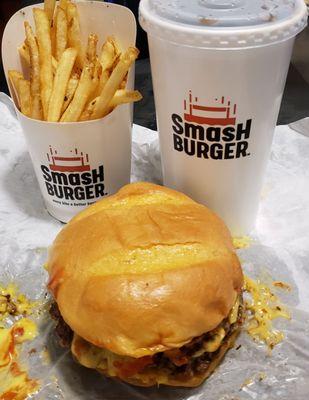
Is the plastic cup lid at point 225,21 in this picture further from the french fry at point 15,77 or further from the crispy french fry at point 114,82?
the french fry at point 15,77

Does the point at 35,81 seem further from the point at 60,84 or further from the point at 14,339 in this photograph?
the point at 14,339

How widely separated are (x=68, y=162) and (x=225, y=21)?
0.79m

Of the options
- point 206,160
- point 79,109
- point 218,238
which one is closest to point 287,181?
point 206,160

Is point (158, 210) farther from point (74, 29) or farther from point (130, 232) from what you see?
point (74, 29)

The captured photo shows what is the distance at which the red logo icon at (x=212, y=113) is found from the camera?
166cm

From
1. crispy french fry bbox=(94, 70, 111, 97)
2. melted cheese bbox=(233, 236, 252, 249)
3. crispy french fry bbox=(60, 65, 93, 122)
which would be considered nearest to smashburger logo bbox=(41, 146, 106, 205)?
crispy french fry bbox=(60, 65, 93, 122)

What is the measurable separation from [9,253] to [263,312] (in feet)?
3.24

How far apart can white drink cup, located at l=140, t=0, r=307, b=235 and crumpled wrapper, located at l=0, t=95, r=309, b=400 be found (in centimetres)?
30

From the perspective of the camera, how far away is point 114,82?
1754mm

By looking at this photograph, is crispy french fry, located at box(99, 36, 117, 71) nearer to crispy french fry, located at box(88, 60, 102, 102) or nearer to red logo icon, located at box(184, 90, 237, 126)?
crispy french fry, located at box(88, 60, 102, 102)

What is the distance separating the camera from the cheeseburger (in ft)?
4.50

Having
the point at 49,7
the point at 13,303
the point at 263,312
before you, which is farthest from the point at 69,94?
the point at 263,312

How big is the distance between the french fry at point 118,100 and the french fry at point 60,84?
10 centimetres

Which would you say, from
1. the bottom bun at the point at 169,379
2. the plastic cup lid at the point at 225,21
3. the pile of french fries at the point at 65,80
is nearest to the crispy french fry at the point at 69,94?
the pile of french fries at the point at 65,80
